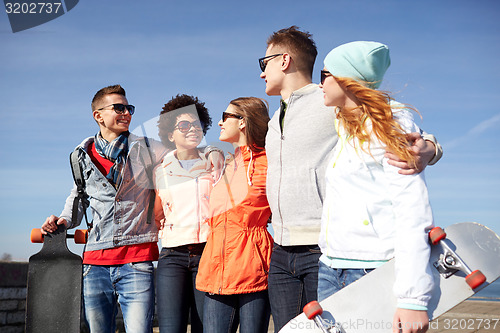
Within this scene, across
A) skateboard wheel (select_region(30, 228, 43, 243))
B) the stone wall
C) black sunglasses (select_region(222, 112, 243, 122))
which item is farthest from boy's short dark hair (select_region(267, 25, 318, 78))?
the stone wall

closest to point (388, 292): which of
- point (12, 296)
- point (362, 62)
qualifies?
point (362, 62)

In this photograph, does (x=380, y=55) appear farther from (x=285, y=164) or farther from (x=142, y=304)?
(x=142, y=304)

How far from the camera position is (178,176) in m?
3.82

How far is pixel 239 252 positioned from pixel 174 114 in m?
1.53

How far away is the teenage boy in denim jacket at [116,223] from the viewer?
3.53m

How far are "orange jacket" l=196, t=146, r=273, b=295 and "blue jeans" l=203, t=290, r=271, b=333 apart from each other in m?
0.08

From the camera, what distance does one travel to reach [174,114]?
4.27 metres

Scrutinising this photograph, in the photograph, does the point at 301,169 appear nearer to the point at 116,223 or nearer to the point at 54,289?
the point at 116,223

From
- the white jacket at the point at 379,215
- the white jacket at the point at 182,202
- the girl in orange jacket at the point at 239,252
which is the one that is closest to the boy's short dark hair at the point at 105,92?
the white jacket at the point at 182,202

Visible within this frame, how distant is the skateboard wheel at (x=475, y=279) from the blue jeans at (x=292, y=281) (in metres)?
0.84

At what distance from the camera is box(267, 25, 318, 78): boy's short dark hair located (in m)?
3.39

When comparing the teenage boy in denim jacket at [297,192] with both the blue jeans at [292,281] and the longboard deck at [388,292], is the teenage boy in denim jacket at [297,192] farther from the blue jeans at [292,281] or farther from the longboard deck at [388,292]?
the longboard deck at [388,292]

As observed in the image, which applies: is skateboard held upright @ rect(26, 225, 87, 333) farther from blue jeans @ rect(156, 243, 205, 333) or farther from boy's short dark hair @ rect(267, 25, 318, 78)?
boy's short dark hair @ rect(267, 25, 318, 78)

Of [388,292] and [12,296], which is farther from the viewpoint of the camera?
[12,296]
